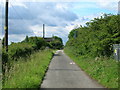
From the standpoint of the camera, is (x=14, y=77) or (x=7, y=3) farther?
(x=7, y=3)

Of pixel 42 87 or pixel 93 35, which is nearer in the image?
pixel 42 87

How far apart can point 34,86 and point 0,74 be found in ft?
5.69

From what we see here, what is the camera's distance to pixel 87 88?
10617 millimetres

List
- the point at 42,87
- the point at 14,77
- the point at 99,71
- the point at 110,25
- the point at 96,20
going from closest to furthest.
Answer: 1. the point at 42,87
2. the point at 14,77
3. the point at 99,71
4. the point at 110,25
5. the point at 96,20

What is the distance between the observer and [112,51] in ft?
60.6

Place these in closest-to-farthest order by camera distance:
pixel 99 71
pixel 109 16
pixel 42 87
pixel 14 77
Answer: pixel 42 87, pixel 14 77, pixel 99 71, pixel 109 16

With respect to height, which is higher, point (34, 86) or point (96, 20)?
point (96, 20)

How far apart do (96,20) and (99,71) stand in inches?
346

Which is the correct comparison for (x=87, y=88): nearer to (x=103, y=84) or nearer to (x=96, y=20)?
(x=103, y=84)

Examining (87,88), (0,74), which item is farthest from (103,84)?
(0,74)

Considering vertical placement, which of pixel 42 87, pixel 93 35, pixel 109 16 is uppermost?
pixel 109 16

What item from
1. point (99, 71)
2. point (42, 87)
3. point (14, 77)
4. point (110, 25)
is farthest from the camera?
point (110, 25)

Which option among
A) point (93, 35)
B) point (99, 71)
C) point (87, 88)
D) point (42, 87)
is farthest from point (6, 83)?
point (93, 35)

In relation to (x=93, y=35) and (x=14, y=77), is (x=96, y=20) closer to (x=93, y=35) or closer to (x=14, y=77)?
(x=93, y=35)
